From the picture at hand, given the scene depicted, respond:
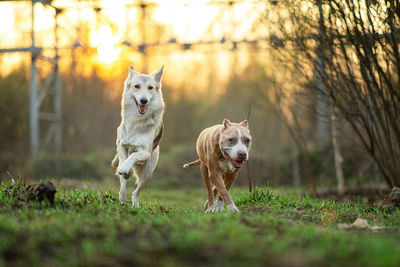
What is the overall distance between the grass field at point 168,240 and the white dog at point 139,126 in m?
1.32

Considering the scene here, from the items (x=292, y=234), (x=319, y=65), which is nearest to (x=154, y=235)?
(x=292, y=234)

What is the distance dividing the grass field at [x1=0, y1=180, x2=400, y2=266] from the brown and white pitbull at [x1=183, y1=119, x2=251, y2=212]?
114 cm

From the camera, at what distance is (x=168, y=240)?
12.9 feet

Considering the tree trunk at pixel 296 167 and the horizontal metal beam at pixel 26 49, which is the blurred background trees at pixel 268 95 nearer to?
the tree trunk at pixel 296 167

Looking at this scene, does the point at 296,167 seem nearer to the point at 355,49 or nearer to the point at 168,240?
the point at 355,49

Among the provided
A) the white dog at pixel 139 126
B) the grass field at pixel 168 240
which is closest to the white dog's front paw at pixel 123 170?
the white dog at pixel 139 126

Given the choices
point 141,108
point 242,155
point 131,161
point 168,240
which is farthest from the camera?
point 141,108

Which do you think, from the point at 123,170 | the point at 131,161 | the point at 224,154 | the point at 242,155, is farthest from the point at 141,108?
the point at 242,155

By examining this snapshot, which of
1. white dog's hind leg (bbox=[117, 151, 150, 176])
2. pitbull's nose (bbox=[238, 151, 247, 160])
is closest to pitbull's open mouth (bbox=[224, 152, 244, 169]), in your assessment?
pitbull's nose (bbox=[238, 151, 247, 160])

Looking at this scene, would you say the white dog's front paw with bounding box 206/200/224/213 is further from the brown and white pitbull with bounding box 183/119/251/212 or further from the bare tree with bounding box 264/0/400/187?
the bare tree with bounding box 264/0/400/187

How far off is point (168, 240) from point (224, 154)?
2.63 m

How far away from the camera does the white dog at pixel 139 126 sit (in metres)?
7.00

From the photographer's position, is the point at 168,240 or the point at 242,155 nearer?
the point at 168,240

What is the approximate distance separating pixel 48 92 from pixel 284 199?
49.1ft
